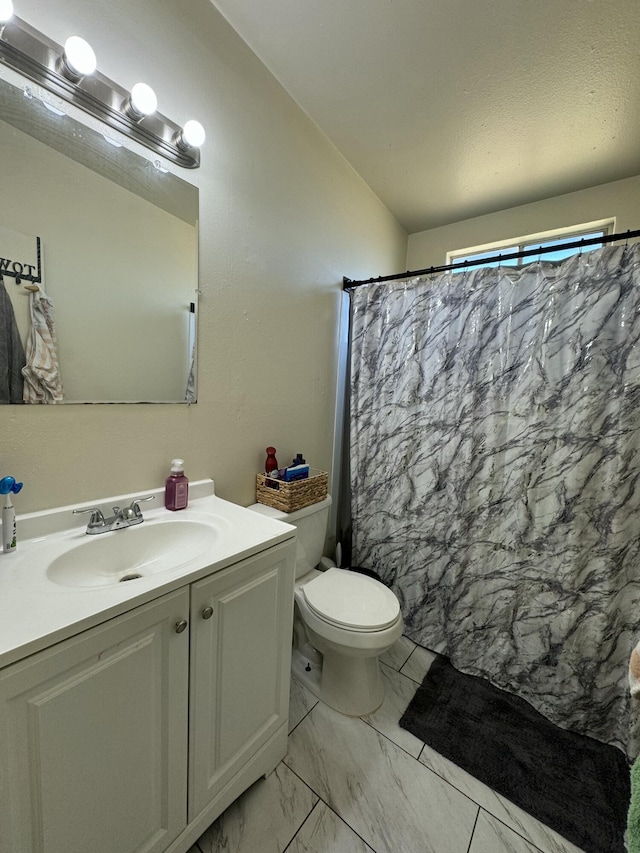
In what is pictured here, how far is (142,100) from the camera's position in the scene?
3.30 feet

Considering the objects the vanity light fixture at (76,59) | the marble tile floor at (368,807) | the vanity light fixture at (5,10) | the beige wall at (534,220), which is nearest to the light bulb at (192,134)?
the vanity light fixture at (76,59)

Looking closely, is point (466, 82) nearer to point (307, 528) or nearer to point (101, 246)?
point (101, 246)

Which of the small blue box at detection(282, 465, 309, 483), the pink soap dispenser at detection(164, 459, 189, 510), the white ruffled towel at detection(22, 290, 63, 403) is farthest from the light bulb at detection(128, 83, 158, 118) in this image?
the small blue box at detection(282, 465, 309, 483)

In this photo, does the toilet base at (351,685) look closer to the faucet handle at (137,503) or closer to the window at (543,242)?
the faucet handle at (137,503)

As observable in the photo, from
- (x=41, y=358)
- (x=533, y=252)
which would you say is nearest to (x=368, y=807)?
(x=41, y=358)

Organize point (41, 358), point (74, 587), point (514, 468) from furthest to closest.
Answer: point (514, 468), point (41, 358), point (74, 587)

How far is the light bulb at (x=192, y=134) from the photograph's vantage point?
1.12m

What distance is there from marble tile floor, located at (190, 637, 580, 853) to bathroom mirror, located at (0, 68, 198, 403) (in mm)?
1359

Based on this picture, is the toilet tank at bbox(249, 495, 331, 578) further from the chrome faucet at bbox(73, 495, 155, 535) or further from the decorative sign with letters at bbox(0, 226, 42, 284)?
the decorative sign with letters at bbox(0, 226, 42, 284)

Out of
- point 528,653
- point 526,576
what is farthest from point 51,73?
point 528,653

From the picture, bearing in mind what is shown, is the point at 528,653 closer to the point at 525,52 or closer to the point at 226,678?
the point at 226,678

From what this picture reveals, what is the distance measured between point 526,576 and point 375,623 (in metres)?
0.76

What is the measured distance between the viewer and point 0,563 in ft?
2.64

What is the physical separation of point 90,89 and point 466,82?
1401 mm
